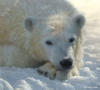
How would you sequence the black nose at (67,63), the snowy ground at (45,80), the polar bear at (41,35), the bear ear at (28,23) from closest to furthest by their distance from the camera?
1. the snowy ground at (45,80)
2. the black nose at (67,63)
3. the polar bear at (41,35)
4. the bear ear at (28,23)

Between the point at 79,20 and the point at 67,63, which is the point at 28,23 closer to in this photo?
the point at 79,20

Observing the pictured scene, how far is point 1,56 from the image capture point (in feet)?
18.3

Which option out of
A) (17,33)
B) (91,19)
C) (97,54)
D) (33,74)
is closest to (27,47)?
(17,33)

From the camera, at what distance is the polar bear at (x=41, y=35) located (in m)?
5.01

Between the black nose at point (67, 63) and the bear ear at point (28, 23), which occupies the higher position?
the bear ear at point (28, 23)

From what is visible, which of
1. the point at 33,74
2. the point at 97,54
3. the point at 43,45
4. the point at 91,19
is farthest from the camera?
the point at 91,19

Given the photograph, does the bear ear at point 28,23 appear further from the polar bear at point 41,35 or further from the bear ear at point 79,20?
the bear ear at point 79,20

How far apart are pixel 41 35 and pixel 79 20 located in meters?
0.73

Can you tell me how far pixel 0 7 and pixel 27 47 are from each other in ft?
3.34

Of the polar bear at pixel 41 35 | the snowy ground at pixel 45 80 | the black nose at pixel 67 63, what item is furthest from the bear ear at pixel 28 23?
the black nose at pixel 67 63

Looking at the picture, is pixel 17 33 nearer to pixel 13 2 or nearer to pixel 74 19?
pixel 13 2

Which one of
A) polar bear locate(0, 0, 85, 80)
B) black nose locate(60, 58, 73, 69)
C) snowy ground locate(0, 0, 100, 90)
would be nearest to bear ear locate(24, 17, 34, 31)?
polar bear locate(0, 0, 85, 80)

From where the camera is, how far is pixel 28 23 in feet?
17.7

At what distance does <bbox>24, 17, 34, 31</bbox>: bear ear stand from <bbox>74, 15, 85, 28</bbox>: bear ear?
758 mm
